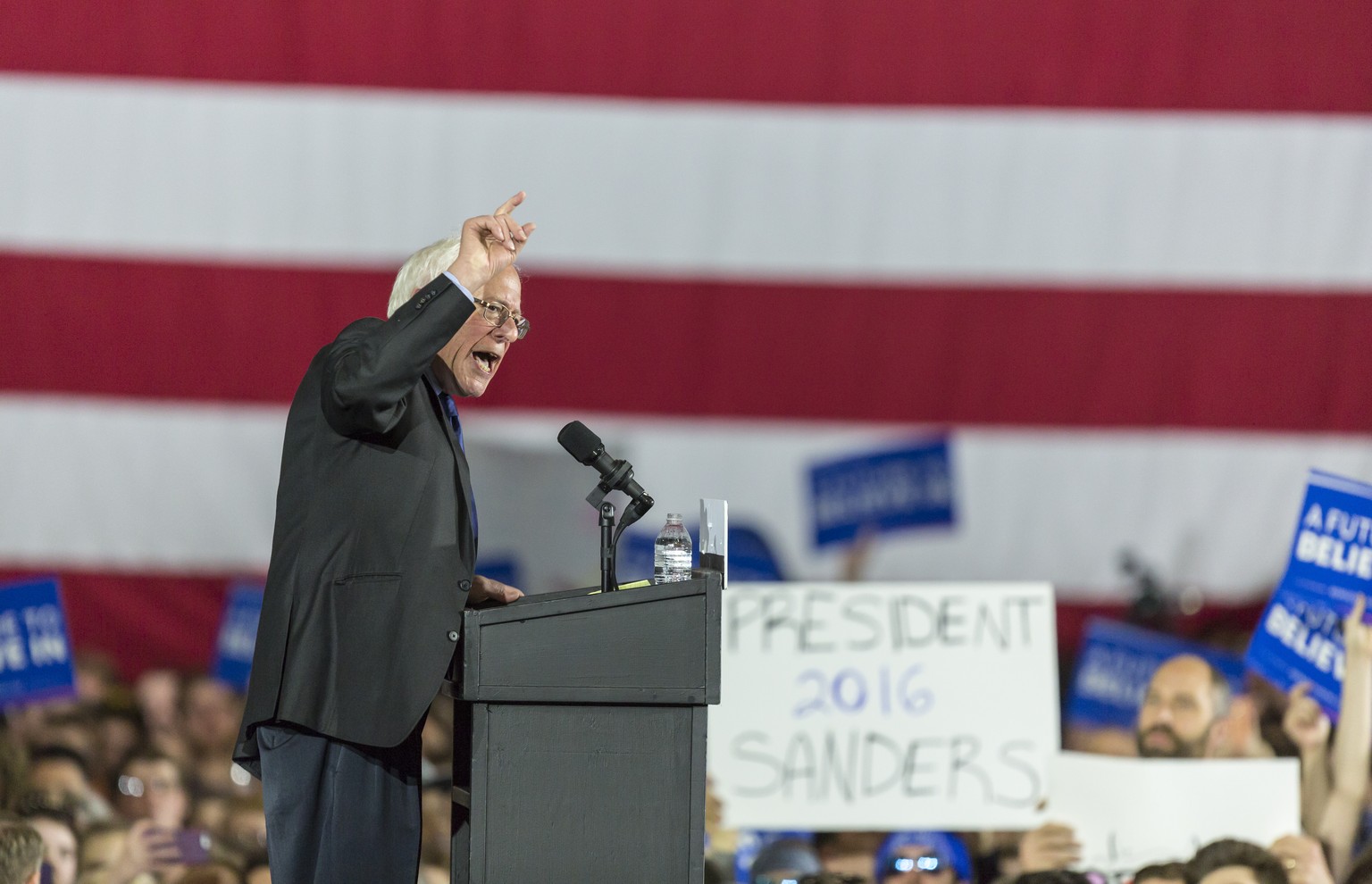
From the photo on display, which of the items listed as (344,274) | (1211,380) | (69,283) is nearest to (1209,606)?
(1211,380)

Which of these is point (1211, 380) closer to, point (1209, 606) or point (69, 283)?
point (1209, 606)

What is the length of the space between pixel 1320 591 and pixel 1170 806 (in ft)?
2.19

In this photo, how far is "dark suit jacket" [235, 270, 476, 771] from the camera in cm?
185

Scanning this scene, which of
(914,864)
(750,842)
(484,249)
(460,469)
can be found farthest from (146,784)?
(484,249)

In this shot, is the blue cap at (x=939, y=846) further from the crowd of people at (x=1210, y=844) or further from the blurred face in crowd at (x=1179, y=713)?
the blurred face in crowd at (x=1179, y=713)

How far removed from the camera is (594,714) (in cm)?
190

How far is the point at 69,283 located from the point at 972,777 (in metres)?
3.05

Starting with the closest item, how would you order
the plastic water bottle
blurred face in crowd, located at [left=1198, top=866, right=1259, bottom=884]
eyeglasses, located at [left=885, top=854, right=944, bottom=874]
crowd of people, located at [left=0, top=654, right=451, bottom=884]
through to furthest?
the plastic water bottle < eyeglasses, located at [left=885, top=854, right=944, bottom=874] < blurred face in crowd, located at [left=1198, top=866, right=1259, bottom=884] < crowd of people, located at [left=0, top=654, right=451, bottom=884]

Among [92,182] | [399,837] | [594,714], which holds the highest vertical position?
[92,182]

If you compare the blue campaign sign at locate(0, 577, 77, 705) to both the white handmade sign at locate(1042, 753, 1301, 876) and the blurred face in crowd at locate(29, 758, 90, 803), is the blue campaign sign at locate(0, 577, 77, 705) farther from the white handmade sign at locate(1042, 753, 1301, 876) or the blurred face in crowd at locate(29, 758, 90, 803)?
the white handmade sign at locate(1042, 753, 1301, 876)

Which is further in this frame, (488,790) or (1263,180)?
(1263,180)

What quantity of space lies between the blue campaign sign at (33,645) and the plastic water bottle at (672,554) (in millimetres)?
2404

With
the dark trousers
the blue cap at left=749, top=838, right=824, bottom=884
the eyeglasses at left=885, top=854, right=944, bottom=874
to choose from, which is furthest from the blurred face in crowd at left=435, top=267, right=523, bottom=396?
the blue cap at left=749, top=838, right=824, bottom=884

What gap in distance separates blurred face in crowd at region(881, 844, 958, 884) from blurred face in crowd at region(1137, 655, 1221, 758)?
0.67 meters
